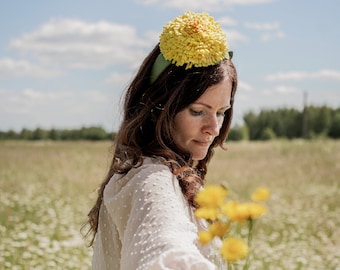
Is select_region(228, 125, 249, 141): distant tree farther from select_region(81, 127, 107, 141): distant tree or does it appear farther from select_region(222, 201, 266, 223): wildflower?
select_region(222, 201, 266, 223): wildflower

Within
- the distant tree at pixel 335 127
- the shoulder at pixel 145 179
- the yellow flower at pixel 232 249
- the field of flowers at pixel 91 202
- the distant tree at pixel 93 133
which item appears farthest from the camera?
the distant tree at pixel 335 127

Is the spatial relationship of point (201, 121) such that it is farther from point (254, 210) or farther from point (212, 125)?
point (254, 210)

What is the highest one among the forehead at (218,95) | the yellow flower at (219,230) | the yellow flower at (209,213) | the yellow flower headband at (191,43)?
the yellow flower headband at (191,43)

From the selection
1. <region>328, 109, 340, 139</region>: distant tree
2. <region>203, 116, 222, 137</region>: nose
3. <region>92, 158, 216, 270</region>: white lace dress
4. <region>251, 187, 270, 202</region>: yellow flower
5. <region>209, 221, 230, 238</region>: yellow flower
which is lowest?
<region>328, 109, 340, 139</region>: distant tree

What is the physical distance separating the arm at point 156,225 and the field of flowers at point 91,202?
0.68 m

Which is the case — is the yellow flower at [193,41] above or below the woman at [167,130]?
above

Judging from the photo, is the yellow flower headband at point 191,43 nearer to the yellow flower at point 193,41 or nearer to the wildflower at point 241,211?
the yellow flower at point 193,41

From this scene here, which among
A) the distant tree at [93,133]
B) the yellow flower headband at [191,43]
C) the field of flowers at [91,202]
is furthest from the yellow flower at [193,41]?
the distant tree at [93,133]

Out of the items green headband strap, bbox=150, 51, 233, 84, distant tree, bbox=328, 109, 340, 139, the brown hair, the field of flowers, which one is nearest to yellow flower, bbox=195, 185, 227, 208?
the brown hair

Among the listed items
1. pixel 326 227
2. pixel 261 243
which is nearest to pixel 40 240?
pixel 261 243

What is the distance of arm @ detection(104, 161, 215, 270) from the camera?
3.84 feet

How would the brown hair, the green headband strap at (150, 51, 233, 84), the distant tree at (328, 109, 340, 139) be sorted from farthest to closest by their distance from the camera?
the distant tree at (328, 109, 340, 139) → the green headband strap at (150, 51, 233, 84) → the brown hair

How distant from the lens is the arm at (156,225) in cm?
117

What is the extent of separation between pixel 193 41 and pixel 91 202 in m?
5.66
